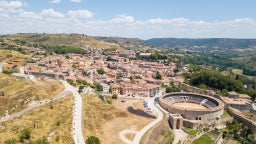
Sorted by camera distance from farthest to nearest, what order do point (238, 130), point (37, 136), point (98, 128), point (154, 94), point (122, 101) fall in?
point (154, 94), point (122, 101), point (238, 130), point (98, 128), point (37, 136)

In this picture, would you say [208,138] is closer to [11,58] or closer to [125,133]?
[125,133]

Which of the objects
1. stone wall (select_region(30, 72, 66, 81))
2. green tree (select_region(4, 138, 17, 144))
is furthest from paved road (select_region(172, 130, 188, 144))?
stone wall (select_region(30, 72, 66, 81))

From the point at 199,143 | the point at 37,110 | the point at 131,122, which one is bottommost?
the point at 199,143

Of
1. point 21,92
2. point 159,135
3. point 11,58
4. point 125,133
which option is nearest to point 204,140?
point 159,135

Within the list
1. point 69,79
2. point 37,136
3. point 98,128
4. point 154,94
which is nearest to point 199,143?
point 98,128

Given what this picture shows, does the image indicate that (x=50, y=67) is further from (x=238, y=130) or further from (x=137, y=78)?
(x=238, y=130)

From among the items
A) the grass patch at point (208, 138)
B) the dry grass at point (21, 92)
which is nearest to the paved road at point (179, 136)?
the grass patch at point (208, 138)

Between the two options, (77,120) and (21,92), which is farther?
(21,92)
